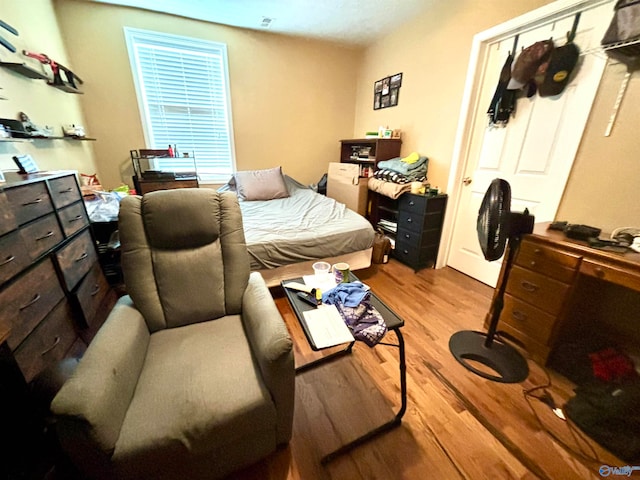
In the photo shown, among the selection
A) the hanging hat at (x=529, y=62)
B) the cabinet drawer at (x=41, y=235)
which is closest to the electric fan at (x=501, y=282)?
the hanging hat at (x=529, y=62)

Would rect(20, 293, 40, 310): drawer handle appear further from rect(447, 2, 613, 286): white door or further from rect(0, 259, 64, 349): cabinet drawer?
rect(447, 2, 613, 286): white door

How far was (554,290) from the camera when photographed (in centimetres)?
141

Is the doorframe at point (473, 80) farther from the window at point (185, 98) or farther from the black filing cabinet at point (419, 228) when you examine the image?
the window at point (185, 98)

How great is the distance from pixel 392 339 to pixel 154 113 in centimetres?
373

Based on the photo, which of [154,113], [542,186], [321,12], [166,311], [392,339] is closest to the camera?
[166,311]

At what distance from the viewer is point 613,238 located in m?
1.39

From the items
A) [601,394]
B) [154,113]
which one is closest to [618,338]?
[601,394]

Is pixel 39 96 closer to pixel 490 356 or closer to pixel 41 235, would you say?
pixel 41 235

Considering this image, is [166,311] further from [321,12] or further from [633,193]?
[321,12]

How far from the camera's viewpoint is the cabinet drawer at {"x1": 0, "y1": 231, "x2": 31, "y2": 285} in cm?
98

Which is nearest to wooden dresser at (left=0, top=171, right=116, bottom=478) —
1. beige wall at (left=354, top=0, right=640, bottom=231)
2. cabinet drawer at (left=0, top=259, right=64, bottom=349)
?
cabinet drawer at (left=0, top=259, right=64, bottom=349)

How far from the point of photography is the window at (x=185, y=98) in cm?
292

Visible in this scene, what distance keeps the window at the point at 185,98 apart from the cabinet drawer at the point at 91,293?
1.93 meters

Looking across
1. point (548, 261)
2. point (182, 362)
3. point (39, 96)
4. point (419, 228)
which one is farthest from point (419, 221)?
point (39, 96)
